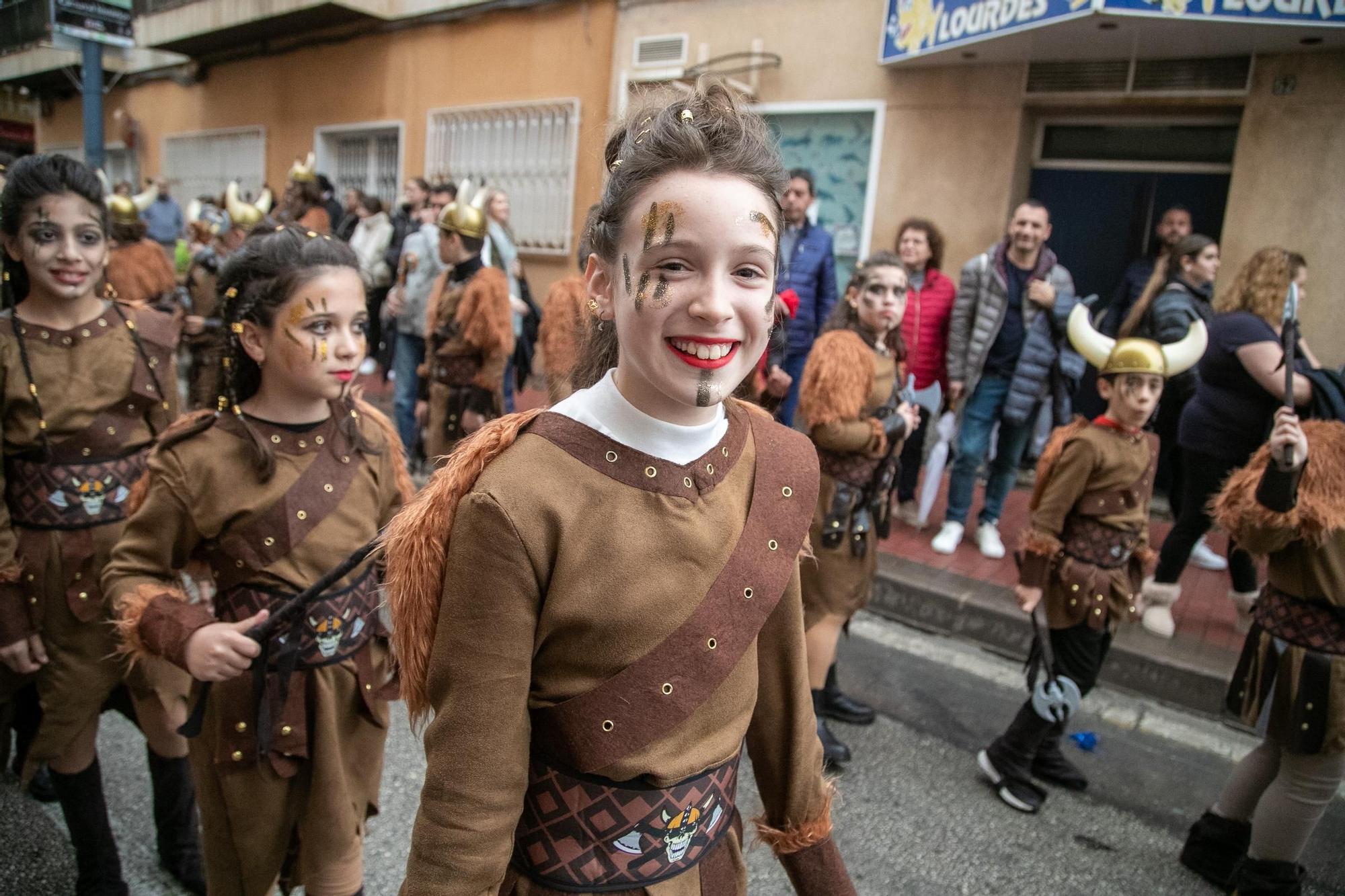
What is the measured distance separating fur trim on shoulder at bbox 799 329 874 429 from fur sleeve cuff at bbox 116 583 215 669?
224cm

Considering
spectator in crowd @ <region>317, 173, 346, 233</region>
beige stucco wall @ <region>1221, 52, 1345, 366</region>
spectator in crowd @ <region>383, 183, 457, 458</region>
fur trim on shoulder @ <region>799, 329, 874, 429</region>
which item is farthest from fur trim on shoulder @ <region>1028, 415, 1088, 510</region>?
spectator in crowd @ <region>317, 173, 346, 233</region>

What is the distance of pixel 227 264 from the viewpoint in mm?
2305

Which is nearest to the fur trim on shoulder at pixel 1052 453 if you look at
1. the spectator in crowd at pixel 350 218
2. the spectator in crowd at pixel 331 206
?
the spectator in crowd at pixel 350 218

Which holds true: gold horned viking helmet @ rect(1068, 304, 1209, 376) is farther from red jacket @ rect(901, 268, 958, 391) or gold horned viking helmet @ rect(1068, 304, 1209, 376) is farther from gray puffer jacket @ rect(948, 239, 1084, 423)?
red jacket @ rect(901, 268, 958, 391)

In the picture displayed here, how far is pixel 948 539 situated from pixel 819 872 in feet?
15.1

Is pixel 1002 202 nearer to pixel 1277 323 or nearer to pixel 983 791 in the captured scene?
pixel 1277 323

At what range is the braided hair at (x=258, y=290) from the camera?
7.21ft

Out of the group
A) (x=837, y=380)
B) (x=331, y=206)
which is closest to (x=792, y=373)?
(x=837, y=380)

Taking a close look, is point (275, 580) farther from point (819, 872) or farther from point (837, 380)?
point (837, 380)

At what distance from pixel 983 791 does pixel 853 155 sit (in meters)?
6.36

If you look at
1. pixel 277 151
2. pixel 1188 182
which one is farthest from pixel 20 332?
pixel 277 151

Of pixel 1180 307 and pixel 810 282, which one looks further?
pixel 810 282

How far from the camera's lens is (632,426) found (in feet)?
4.63

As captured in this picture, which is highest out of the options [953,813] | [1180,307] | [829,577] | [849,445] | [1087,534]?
[1180,307]
